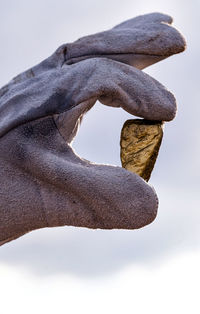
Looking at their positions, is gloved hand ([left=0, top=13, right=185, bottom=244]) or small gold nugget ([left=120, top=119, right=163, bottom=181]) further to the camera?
small gold nugget ([left=120, top=119, right=163, bottom=181])

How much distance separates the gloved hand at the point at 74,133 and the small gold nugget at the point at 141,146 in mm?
68

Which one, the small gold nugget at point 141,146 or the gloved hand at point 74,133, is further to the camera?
the small gold nugget at point 141,146

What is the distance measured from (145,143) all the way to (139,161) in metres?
0.10

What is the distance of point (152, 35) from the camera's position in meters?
3.56

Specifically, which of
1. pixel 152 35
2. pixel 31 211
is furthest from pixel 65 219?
pixel 152 35

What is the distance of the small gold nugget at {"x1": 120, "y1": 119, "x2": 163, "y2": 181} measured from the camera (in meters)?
3.46

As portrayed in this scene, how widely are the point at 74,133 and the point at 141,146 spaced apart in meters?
0.36

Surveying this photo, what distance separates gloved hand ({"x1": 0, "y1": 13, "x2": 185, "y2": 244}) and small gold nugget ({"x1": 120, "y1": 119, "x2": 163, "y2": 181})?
2.7 inches

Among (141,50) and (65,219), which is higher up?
(141,50)

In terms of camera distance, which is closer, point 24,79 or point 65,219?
point 65,219

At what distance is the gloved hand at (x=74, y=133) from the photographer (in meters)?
3.26

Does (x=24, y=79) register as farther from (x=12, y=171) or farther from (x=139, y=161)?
(x=139, y=161)

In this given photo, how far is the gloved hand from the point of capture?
326 cm

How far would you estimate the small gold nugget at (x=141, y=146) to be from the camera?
136 inches
